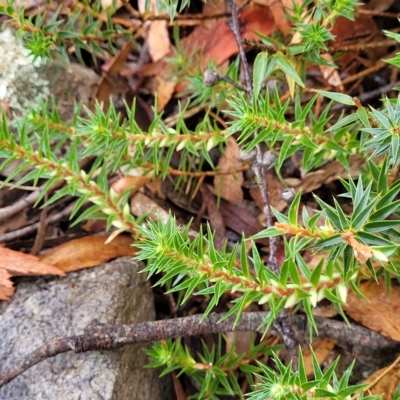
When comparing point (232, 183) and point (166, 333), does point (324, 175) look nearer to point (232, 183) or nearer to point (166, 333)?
point (232, 183)

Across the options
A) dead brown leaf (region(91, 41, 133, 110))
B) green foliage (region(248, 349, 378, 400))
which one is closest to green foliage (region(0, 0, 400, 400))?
green foliage (region(248, 349, 378, 400))

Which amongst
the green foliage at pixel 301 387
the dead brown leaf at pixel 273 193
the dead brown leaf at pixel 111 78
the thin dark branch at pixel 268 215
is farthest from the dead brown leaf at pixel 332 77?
the green foliage at pixel 301 387

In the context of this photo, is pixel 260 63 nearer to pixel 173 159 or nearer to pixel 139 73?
pixel 173 159

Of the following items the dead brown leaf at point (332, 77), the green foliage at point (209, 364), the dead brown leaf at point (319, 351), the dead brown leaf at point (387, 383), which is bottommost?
the dead brown leaf at point (319, 351)

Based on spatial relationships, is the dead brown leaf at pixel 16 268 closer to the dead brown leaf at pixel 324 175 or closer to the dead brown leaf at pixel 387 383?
the dead brown leaf at pixel 324 175

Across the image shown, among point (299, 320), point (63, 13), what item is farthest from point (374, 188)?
point (63, 13)

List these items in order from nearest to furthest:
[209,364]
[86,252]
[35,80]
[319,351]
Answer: [209,364]
[319,351]
[86,252]
[35,80]

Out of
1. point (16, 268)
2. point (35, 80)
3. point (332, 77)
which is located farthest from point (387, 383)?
point (35, 80)
